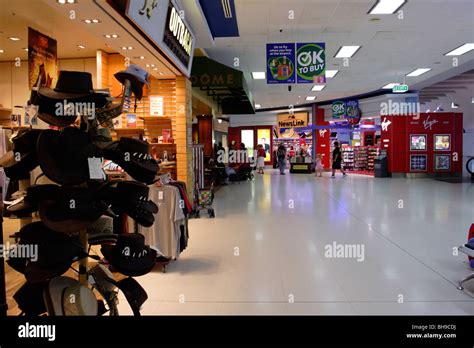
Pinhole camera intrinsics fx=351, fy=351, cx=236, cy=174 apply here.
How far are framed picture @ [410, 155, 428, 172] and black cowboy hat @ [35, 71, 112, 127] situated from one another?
1698 centimetres

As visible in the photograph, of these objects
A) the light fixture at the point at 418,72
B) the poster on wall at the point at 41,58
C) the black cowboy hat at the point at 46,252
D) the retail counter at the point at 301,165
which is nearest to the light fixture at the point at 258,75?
the light fixture at the point at 418,72

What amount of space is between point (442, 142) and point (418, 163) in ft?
4.55

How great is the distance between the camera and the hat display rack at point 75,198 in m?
1.83

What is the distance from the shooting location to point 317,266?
4.45 m

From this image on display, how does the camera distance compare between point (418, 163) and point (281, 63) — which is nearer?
point (281, 63)

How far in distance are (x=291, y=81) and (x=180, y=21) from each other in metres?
3.33

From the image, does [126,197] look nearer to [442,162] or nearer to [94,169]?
[94,169]

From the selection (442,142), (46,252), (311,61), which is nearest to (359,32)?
(311,61)

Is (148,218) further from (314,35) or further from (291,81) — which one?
(314,35)

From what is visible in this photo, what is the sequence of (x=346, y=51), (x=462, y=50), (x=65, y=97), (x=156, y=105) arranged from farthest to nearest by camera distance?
(x=462, y=50) → (x=346, y=51) → (x=156, y=105) → (x=65, y=97)

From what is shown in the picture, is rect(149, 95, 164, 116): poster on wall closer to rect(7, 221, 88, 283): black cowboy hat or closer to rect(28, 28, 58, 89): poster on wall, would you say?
rect(28, 28, 58, 89): poster on wall

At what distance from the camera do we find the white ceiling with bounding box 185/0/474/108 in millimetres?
6875

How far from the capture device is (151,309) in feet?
10.8
